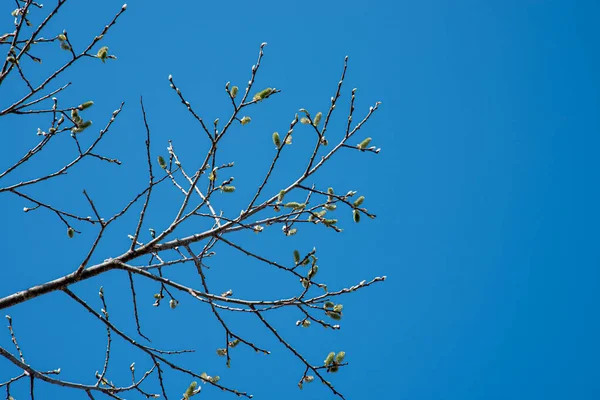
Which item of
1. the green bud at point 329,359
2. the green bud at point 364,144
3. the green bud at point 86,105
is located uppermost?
the green bud at point 86,105

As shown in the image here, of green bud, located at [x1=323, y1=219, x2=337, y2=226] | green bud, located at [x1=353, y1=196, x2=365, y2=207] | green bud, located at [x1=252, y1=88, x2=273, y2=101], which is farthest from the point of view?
green bud, located at [x1=353, y1=196, x2=365, y2=207]

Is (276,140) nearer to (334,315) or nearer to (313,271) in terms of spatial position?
(313,271)

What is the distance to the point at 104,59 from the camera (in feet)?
12.7

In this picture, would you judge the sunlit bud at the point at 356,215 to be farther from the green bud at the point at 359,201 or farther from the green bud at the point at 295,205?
the green bud at the point at 295,205

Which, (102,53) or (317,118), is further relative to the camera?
(102,53)

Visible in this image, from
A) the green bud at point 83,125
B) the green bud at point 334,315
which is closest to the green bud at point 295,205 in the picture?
the green bud at point 334,315

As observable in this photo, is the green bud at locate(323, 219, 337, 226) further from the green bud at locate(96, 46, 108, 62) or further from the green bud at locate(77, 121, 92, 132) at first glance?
the green bud at locate(96, 46, 108, 62)

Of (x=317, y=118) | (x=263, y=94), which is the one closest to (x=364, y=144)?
(x=317, y=118)

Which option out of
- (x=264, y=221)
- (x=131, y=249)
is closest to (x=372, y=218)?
(x=264, y=221)

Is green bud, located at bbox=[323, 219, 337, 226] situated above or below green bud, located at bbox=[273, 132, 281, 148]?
below

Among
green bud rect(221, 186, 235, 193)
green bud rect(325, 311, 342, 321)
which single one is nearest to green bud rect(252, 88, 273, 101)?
green bud rect(221, 186, 235, 193)

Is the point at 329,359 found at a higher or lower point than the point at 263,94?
lower

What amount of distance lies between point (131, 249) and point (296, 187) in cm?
122

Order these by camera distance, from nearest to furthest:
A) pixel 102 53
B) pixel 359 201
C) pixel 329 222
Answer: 1. pixel 329 222
2. pixel 359 201
3. pixel 102 53
